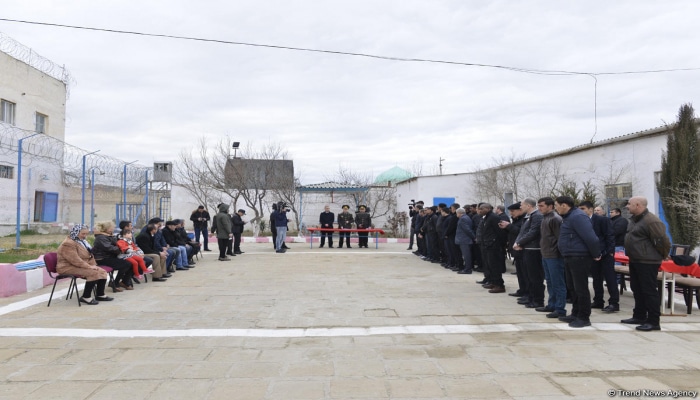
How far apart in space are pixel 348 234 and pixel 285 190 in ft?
23.5

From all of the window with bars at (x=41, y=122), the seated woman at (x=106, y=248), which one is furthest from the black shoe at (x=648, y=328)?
the window with bars at (x=41, y=122)

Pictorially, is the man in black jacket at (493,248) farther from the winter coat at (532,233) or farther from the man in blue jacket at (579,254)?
the man in blue jacket at (579,254)

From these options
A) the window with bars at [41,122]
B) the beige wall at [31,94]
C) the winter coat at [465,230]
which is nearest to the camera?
the winter coat at [465,230]

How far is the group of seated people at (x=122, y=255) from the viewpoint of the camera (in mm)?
7297

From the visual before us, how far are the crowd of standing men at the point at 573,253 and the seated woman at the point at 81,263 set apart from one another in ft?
20.9

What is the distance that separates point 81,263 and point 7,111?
18.0m

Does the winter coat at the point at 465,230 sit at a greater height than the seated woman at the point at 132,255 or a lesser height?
greater

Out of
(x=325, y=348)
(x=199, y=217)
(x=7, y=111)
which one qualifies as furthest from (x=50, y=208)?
(x=325, y=348)

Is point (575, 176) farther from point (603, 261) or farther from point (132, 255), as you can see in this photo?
point (132, 255)

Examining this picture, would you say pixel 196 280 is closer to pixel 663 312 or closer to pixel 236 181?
pixel 663 312

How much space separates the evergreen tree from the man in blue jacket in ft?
20.6

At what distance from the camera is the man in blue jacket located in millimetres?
5996

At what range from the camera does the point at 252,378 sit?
419cm

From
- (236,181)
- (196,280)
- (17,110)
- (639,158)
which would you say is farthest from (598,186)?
(17,110)
